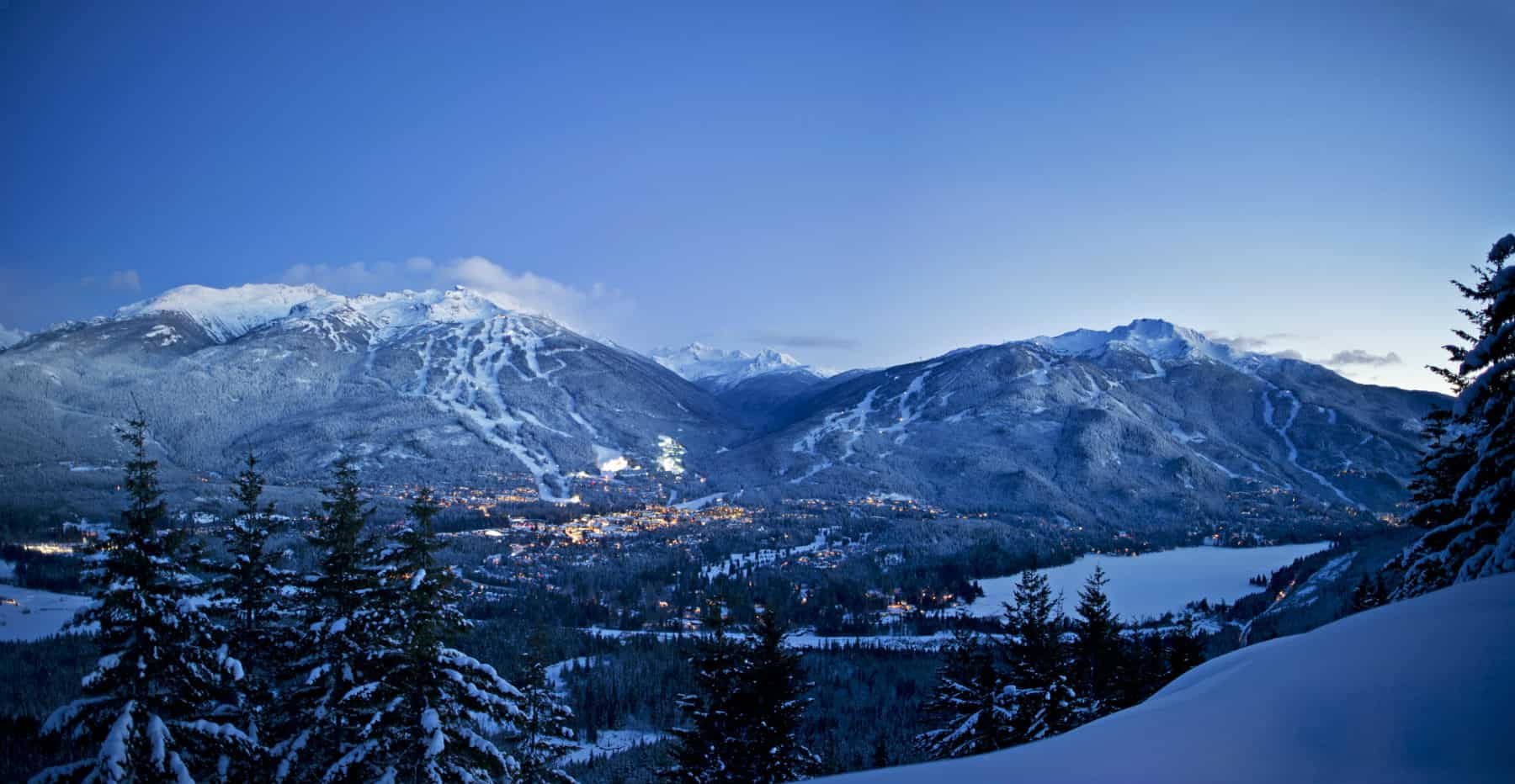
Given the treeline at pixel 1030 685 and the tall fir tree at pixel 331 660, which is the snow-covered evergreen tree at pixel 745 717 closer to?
the treeline at pixel 1030 685

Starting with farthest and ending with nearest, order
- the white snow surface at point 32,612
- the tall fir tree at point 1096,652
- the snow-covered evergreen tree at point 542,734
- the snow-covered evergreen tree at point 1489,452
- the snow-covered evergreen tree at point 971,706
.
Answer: the white snow surface at point 32,612, the tall fir tree at point 1096,652, the snow-covered evergreen tree at point 542,734, the snow-covered evergreen tree at point 971,706, the snow-covered evergreen tree at point 1489,452

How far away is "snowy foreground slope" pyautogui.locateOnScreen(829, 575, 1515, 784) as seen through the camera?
3.88m

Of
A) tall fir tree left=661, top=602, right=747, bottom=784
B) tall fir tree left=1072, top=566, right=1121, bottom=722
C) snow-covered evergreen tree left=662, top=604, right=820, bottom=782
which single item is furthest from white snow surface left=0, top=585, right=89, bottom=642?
tall fir tree left=1072, top=566, right=1121, bottom=722

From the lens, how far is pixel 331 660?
13.0 meters

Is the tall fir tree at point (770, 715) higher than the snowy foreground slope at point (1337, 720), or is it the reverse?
the snowy foreground slope at point (1337, 720)

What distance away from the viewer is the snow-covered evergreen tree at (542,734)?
20500 millimetres

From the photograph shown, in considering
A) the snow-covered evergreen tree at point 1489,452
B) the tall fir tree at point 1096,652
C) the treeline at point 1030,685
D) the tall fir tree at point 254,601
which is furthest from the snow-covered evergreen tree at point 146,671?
the tall fir tree at point 1096,652

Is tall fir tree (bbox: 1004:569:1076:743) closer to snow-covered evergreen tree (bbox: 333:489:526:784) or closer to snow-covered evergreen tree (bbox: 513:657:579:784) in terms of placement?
snow-covered evergreen tree (bbox: 513:657:579:784)

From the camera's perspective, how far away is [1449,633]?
5066mm

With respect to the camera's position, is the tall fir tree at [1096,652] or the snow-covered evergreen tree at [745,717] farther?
the tall fir tree at [1096,652]

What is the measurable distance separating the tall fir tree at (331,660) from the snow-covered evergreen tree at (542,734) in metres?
6.85

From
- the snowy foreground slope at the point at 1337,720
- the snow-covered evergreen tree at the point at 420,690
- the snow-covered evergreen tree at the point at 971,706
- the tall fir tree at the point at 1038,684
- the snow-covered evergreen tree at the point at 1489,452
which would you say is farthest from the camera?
the snow-covered evergreen tree at the point at 971,706

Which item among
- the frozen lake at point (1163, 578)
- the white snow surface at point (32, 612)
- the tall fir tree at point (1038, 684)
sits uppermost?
the tall fir tree at point (1038, 684)

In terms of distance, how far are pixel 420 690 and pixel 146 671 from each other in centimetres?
434
